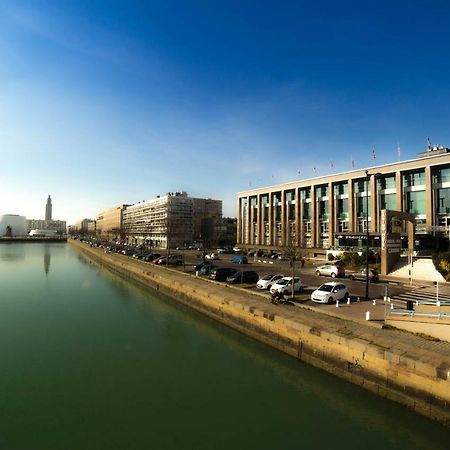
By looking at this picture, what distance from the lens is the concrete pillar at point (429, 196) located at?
58.4m

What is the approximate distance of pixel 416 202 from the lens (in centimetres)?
6188

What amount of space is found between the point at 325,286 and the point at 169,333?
12.6 m

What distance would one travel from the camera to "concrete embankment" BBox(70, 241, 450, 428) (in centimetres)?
1330

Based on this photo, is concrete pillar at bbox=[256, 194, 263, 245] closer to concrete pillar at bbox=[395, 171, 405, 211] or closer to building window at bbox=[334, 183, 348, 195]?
building window at bbox=[334, 183, 348, 195]

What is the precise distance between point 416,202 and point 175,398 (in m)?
60.0

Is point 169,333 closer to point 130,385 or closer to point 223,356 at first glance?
point 223,356

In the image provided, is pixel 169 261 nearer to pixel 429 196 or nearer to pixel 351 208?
pixel 351 208

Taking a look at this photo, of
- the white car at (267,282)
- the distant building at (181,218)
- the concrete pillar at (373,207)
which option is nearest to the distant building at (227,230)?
the distant building at (181,218)

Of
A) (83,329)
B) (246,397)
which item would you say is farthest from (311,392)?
(83,329)

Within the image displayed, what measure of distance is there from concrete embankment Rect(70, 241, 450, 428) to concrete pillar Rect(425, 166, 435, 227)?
44193 millimetres

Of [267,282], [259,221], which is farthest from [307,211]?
[267,282]

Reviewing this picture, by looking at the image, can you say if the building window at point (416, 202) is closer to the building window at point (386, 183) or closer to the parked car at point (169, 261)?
the building window at point (386, 183)

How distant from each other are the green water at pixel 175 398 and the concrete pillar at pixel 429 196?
4768 centimetres

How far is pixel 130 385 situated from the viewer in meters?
16.8
